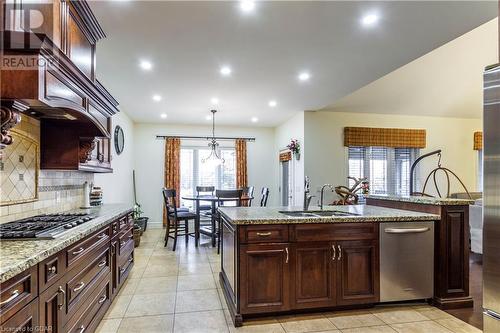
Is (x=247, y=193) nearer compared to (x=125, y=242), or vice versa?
(x=125, y=242)

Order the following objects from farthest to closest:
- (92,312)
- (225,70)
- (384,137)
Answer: (384,137) → (225,70) → (92,312)

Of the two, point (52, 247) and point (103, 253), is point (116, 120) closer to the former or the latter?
point (103, 253)

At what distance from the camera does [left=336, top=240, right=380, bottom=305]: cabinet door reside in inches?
104

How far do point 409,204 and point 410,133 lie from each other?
4.08 meters

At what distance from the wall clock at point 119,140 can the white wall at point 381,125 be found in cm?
363

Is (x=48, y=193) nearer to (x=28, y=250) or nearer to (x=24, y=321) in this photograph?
(x=28, y=250)

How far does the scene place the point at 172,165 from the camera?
23.9ft

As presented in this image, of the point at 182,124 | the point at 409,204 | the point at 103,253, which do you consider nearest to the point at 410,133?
the point at 409,204

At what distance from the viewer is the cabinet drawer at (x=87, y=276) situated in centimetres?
186

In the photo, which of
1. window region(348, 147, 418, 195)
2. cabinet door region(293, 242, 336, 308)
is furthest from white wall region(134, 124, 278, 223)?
cabinet door region(293, 242, 336, 308)

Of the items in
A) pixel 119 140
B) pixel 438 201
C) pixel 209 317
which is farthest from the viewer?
pixel 119 140

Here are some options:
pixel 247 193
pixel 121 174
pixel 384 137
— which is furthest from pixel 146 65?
pixel 384 137

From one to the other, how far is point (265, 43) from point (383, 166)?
4839 millimetres

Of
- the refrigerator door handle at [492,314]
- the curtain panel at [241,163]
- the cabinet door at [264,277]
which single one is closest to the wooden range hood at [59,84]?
the cabinet door at [264,277]
